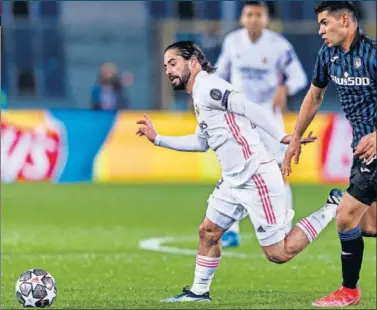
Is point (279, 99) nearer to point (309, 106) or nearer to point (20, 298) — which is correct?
point (309, 106)

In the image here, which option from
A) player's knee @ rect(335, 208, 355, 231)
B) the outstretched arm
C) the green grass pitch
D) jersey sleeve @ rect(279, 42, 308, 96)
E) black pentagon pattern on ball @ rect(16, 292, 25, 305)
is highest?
the outstretched arm

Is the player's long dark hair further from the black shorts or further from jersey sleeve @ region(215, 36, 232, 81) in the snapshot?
jersey sleeve @ region(215, 36, 232, 81)

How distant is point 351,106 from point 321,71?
31 centimetres

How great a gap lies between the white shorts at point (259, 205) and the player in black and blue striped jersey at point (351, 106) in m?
0.23

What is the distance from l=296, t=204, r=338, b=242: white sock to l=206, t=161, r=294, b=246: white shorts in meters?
0.14

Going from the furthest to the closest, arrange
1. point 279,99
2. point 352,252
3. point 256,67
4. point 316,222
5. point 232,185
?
point 256,67 < point 279,99 < point 316,222 < point 232,185 < point 352,252

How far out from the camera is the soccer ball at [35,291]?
7.40m

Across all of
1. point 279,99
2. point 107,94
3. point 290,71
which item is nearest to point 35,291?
point 279,99

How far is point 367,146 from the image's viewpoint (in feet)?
23.4

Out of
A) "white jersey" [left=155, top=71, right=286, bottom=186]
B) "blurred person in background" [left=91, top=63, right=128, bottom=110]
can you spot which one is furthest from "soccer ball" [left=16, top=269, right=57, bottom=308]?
"blurred person in background" [left=91, top=63, right=128, bottom=110]

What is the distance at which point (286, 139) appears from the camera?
750cm

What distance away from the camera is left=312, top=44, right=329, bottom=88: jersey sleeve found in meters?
7.61

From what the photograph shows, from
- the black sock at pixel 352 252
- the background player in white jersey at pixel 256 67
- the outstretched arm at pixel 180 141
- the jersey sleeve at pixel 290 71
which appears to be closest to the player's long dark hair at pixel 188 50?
the outstretched arm at pixel 180 141

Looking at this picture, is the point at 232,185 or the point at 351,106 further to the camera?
the point at 232,185
